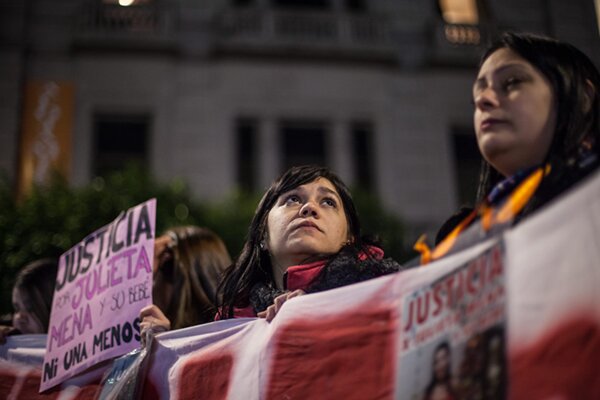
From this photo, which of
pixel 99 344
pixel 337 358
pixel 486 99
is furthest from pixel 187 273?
pixel 486 99

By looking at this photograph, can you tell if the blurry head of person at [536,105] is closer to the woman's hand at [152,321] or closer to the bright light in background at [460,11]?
the woman's hand at [152,321]

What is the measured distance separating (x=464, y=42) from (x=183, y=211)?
6.86 meters

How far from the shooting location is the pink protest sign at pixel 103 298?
300 cm

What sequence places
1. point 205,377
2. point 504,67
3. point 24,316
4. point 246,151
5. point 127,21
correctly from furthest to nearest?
1. point 127,21
2. point 246,151
3. point 24,316
4. point 205,377
5. point 504,67

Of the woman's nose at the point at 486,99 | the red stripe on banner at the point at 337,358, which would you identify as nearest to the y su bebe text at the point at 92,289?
the red stripe on banner at the point at 337,358

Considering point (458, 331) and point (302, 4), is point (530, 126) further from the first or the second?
point (302, 4)

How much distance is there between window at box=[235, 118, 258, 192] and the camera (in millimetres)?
12977

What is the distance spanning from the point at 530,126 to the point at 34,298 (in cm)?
279

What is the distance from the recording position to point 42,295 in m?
3.92

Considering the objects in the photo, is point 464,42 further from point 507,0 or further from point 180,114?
point 180,114

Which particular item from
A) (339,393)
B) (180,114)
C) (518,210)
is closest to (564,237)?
(518,210)

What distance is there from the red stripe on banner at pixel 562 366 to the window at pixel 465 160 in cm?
1213

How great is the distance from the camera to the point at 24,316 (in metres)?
3.82

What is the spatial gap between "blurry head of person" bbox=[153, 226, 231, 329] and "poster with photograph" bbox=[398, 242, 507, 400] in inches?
65.2
